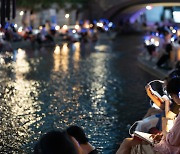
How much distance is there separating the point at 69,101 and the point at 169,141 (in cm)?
639

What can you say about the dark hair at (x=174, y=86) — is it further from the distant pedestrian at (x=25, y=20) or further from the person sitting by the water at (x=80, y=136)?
the distant pedestrian at (x=25, y=20)

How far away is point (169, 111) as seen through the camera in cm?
578

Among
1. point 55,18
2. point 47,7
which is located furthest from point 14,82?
point 55,18

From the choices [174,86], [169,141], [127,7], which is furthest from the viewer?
[127,7]

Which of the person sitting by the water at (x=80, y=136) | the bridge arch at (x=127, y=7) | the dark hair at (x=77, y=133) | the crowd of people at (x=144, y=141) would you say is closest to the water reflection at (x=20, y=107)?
the crowd of people at (x=144, y=141)

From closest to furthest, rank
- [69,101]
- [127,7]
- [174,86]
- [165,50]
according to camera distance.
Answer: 1. [174,86]
2. [69,101]
3. [165,50]
4. [127,7]

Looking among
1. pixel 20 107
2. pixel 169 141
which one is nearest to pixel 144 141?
pixel 169 141

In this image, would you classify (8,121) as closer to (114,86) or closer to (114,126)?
(114,126)

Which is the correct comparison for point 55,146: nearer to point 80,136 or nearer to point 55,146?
point 55,146

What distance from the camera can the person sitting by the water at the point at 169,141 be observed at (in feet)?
15.2

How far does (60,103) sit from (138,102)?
164 cm

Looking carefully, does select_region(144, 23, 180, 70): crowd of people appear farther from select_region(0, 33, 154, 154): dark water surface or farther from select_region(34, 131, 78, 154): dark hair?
select_region(34, 131, 78, 154): dark hair

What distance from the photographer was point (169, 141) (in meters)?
4.67

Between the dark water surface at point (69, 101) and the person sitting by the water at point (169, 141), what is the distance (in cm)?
209
